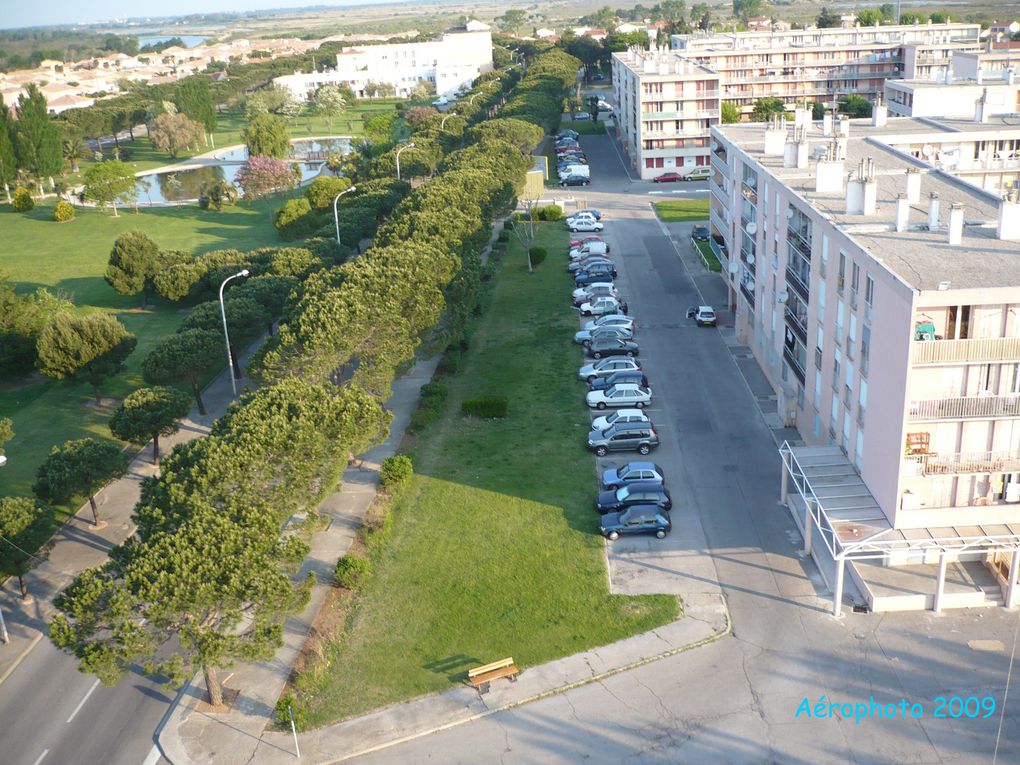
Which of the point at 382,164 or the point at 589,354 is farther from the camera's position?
the point at 382,164

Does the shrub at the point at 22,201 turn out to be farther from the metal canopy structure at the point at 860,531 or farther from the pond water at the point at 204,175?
the metal canopy structure at the point at 860,531

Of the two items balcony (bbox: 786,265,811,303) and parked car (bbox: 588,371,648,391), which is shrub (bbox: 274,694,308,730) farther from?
balcony (bbox: 786,265,811,303)

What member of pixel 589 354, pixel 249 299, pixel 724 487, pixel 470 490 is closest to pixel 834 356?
pixel 724 487

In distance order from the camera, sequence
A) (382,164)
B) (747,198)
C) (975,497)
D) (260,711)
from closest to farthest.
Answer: (260,711) < (975,497) < (747,198) < (382,164)

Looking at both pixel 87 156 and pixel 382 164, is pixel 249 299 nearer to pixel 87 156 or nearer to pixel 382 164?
pixel 382 164

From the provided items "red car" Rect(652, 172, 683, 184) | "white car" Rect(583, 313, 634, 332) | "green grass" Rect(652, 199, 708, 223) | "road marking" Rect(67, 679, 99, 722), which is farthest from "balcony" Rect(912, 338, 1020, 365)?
"red car" Rect(652, 172, 683, 184)

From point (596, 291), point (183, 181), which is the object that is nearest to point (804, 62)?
point (596, 291)

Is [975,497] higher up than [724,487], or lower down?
higher up

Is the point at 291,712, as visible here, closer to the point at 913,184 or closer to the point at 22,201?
the point at 913,184
